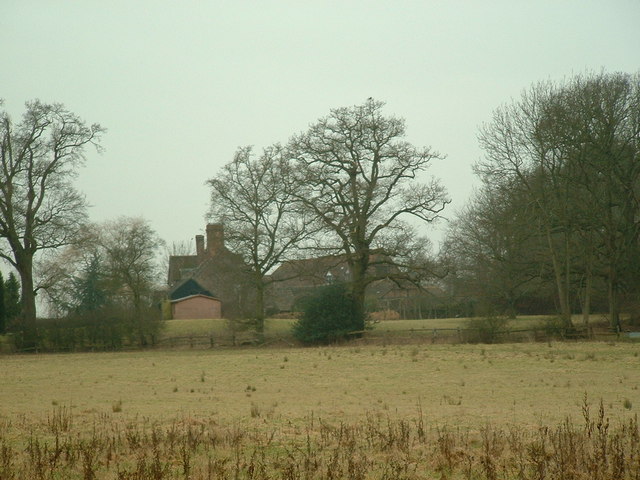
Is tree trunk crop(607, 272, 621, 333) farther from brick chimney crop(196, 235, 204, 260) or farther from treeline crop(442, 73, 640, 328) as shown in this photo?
brick chimney crop(196, 235, 204, 260)

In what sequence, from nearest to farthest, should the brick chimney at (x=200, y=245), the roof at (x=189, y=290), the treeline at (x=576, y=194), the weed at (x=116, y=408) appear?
the weed at (x=116, y=408) → the treeline at (x=576, y=194) → the roof at (x=189, y=290) → the brick chimney at (x=200, y=245)

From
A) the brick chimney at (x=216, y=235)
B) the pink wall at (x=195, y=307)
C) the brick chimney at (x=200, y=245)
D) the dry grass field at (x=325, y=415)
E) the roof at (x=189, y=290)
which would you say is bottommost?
the dry grass field at (x=325, y=415)

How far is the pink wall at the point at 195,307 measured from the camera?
7181 centimetres

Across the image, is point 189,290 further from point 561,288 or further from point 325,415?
point 325,415

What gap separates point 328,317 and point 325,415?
102 ft

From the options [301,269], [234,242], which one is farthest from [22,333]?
[301,269]

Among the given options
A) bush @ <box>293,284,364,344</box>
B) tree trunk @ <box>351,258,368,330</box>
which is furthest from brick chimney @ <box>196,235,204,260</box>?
tree trunk @ <box>351,258,368,330</box>

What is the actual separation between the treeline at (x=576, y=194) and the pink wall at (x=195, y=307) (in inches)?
1312

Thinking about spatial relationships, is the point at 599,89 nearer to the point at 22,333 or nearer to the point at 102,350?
→ the point at 102,350

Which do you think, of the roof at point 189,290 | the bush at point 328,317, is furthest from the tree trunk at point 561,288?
the roof at point 189,290

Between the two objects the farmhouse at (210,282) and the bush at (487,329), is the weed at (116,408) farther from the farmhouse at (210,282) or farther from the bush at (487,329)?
the farmhouse at (210,282)

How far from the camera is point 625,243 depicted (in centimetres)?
4025

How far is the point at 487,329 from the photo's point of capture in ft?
135

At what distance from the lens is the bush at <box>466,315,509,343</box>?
135 ft
